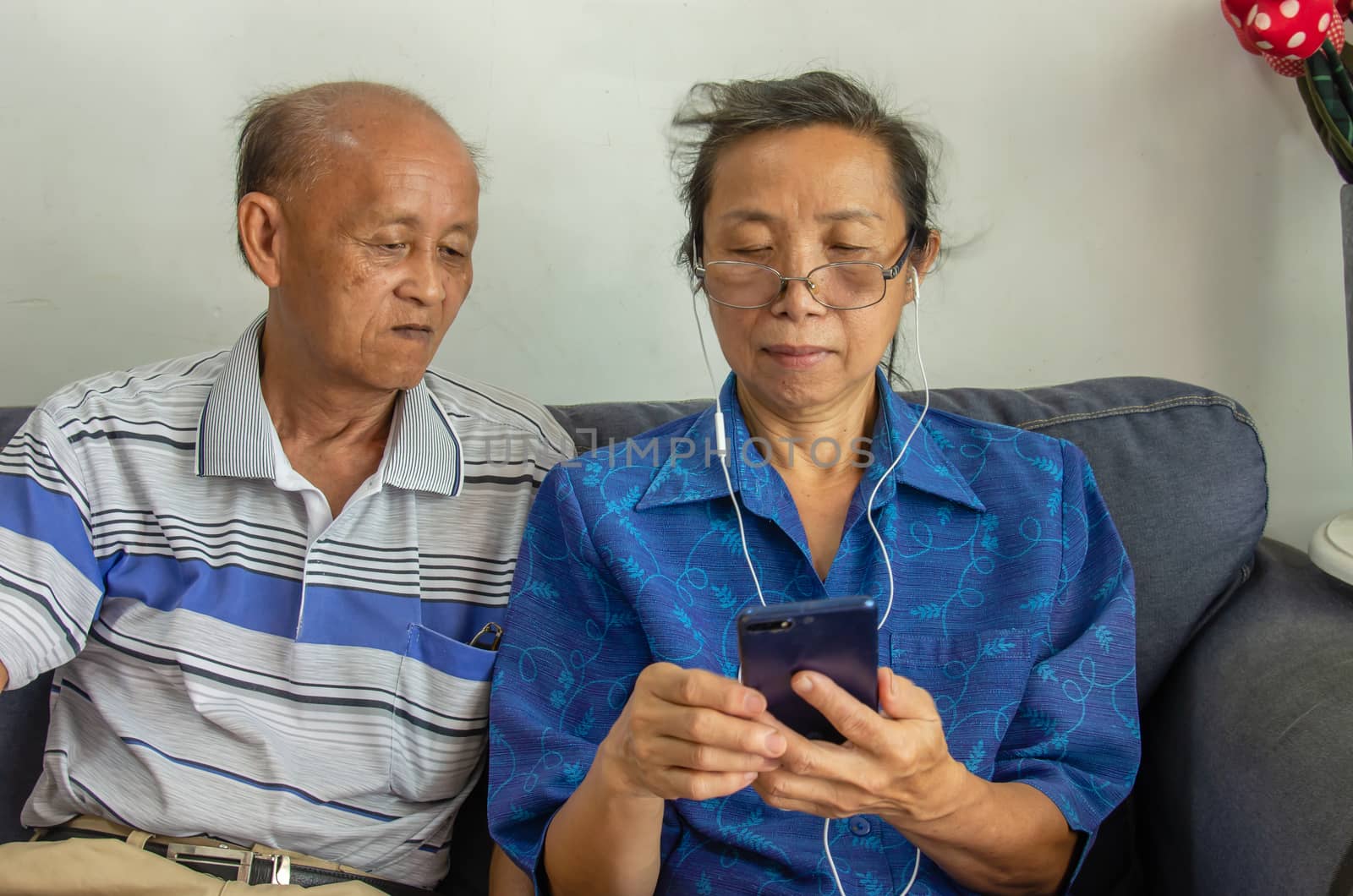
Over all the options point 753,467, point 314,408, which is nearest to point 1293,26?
point 753,467

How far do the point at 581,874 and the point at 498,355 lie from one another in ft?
3.45

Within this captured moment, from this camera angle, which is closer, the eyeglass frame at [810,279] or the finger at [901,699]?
the finger at [901,699]

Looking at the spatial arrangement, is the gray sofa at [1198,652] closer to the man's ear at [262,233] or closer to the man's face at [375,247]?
the man's face at [375,247]

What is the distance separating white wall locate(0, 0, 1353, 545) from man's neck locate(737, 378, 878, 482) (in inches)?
25.8

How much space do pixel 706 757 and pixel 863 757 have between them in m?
0.14

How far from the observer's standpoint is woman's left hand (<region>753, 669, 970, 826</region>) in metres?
0.89

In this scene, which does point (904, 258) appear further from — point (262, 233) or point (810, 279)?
point (262, 233)

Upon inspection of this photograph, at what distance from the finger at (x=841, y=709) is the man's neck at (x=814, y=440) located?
466 mm

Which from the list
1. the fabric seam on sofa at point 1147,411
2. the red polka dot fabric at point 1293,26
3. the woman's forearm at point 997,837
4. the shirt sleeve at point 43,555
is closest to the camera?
the woman's forearm at point 997,837

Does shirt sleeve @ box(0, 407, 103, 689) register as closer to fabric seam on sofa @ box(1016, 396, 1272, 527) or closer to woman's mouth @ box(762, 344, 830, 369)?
woman's mouth @ box(762, 344, 830, 369)

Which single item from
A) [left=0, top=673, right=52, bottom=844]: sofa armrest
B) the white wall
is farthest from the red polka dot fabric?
[left=0, top=673, right=52, bottom=844]: sofa armrest

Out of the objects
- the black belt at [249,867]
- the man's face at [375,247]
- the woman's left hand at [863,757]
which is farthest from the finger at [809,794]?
the man's face at [375,247]

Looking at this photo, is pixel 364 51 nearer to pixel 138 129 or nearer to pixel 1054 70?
pixel 138 129

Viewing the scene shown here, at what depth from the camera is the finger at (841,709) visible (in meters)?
0.87
